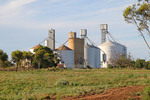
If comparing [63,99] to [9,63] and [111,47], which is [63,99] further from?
[111,47]

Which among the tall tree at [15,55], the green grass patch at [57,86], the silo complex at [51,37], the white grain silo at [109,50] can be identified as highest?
the silo complex at [51,37]

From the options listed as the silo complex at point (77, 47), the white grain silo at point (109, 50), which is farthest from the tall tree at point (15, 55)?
the white grain silo at point (109, 50)

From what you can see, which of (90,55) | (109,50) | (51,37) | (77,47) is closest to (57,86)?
(51,37)

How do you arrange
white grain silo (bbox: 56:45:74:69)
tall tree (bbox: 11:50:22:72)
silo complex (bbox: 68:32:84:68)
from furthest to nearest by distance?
1. silo complex (bbox: 68:32:84:68)
2. white grain silo (bbox: 56:45:74:69)
3. tall tree (bbox: 11:50:22:72)

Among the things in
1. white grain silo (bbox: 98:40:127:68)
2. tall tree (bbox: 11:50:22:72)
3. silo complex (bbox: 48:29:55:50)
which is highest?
silo complex (bbox: 48:29:55:50)

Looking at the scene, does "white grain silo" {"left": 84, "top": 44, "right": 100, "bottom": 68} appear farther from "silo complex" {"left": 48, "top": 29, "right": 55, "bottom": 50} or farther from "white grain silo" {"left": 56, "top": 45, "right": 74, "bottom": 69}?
"silo complex" {"left": 48, "top": 29, "right": 55, "bottom": 50}

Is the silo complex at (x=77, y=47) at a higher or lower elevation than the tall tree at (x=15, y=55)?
higher

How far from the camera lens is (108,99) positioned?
36.3ft

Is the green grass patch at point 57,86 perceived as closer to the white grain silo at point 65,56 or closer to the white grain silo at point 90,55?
the white grain silo at point 65,56

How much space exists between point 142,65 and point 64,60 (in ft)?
70.8

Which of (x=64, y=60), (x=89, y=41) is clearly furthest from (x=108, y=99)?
(x=89, y=41)

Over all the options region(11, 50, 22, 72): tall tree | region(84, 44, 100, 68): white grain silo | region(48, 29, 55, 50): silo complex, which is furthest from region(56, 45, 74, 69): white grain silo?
region(11, 50, 22, 72): tall tree

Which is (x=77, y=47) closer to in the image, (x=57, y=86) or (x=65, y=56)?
(x=65, y=56)

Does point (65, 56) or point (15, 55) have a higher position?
point (65, 56)
